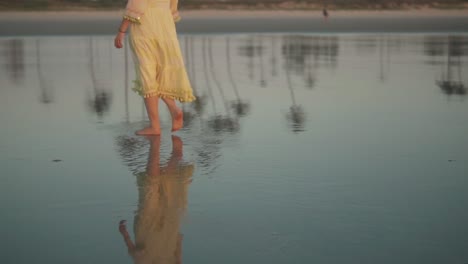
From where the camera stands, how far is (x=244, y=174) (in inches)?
214

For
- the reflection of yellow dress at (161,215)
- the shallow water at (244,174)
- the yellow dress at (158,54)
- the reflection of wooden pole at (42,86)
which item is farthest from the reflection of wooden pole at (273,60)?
the reflection of yellow dress at (161,215)

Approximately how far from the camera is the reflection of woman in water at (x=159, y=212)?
3791 mm

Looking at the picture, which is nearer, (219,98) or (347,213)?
(347,213)

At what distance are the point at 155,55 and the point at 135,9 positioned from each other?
0.46 metres

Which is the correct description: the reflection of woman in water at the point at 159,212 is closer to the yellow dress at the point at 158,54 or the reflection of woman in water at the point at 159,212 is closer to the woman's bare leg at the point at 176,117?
the woman's bare leg at the point at 176,117

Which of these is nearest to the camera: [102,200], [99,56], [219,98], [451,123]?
[102,200]

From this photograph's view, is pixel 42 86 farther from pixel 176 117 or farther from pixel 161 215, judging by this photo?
pixel 161 215

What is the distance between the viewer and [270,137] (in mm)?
6887

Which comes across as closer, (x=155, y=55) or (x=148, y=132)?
(x=148, y=132)

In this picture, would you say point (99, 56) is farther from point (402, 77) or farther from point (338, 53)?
point (402, 77)

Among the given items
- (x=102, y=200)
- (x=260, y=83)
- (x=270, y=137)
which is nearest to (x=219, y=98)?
(x=260, y=83)

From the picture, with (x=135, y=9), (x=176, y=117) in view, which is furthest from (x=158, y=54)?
(x=176, y=117)

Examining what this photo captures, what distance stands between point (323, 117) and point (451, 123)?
3.81ft

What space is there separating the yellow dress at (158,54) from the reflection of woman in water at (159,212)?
129 centimetres
